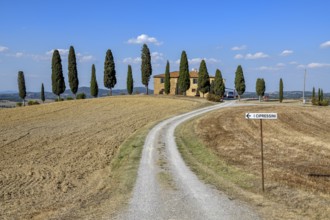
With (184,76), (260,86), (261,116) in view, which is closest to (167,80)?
(184,76)

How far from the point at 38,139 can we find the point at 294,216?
26077 mm

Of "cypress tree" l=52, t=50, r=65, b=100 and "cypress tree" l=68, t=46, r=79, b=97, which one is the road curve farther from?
"cypress tree" l=68, t=46, r=79, b=97

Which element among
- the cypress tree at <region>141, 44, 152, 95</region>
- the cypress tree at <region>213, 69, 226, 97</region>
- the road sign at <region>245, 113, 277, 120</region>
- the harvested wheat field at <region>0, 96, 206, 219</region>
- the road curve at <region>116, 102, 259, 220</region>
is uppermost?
the cypress tree at <region>141, 44, 152, 95</region>

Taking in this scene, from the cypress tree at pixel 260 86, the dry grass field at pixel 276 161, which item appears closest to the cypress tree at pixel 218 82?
the cypress tree at pixel 260 86

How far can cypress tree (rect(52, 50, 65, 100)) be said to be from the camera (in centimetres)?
7981

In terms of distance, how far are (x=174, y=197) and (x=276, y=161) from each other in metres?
10.2

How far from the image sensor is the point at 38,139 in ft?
107

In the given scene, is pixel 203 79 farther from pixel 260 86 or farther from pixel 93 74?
pixel 93 74

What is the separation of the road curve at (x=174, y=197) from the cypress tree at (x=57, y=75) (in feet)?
207

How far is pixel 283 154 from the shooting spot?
77.4 feet

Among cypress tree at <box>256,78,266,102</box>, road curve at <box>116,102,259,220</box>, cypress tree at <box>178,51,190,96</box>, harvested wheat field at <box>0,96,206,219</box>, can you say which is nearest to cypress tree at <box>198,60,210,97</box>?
cypress tree at <box>178,51,190,96</box>

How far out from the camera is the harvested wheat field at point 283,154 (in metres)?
12.4

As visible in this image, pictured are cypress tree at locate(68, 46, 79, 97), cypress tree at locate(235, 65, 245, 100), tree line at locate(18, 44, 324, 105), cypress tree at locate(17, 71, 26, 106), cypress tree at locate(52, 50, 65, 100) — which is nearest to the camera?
cypress tree at locate(52, 50, 65, 100)

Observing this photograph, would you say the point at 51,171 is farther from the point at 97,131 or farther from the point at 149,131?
the point at 97,131
